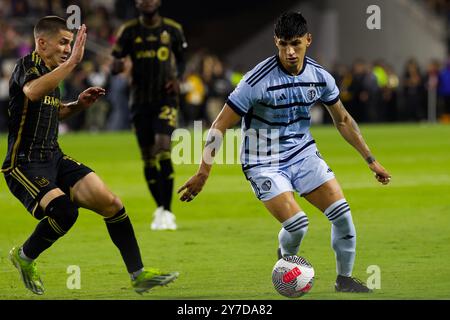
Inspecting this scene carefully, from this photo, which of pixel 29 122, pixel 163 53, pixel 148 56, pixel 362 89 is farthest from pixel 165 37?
pixel 362 89

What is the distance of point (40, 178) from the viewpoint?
8.98 meters

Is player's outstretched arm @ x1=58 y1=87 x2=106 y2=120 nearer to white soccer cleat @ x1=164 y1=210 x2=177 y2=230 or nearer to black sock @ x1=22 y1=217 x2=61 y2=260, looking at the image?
black sock @ x1=22 y1=217 x2=61 y2=260

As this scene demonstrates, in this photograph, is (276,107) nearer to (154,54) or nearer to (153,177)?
(153,177)

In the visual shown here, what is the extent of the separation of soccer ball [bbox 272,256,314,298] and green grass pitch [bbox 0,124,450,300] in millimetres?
119

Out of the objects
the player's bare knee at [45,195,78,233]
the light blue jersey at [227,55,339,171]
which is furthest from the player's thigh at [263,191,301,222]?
the player's bare knee at [45,195,78,233]

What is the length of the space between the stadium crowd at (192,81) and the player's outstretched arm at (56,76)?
76.4 ft

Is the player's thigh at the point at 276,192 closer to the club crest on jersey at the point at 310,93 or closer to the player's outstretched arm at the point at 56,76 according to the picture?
the club crest on jersey at the point at 310,93

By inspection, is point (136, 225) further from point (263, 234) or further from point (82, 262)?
point (82, 262)

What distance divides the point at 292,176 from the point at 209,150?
2.69 ft

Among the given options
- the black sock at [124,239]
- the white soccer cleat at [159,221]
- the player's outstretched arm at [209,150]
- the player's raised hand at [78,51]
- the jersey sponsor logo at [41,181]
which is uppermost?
the player's raised hand at [78,51]

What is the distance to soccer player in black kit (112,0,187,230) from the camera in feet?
44.9

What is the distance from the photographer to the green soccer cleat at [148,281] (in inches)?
356

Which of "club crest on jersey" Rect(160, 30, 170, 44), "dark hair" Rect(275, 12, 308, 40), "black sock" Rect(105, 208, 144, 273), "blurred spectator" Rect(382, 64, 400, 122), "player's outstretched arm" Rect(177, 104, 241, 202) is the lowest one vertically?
"blurred spectator" Rect(382, 64, 400, 122)

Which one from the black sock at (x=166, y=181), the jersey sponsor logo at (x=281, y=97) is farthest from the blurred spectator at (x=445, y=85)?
the jersey sponsor logo at (x=281, y=97)
